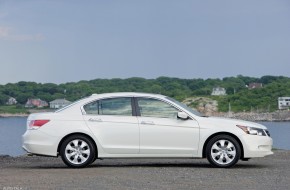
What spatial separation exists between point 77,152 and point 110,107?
3.61 feet

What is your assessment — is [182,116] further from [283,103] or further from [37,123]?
[283,103]

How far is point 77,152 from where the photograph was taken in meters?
13.9

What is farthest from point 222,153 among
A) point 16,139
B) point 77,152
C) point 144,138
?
point 16,139

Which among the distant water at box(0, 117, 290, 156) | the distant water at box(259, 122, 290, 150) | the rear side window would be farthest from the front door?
the distant water at box(259, 122, 290, 150)

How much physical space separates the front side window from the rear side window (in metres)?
0.25

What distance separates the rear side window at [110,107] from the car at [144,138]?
10 centimetres

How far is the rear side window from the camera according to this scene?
14.2 meters

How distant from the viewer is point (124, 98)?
47.2 ft

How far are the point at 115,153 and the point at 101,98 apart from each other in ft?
3.68

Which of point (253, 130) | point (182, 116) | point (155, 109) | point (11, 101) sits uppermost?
point (11, 101)
